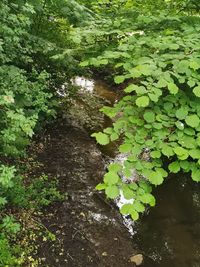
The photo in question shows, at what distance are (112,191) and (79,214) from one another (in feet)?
10.7

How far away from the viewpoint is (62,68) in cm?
817

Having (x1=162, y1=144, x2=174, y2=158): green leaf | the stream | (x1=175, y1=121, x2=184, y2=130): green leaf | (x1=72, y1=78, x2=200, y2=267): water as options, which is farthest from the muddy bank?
(x1=175, y1=121, x2=184, y2=130): green leaf

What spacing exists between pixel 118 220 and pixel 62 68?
3.49 metres

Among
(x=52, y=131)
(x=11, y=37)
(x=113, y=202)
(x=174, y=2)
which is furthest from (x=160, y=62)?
(x=52, y=131)

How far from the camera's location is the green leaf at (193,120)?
3307 millimetres

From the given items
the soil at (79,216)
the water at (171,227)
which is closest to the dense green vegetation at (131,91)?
the soil at (79,216)

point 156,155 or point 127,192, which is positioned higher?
point 156,155

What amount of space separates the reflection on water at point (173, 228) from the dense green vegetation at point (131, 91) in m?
1.75

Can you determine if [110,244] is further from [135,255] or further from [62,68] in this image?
[62,68]

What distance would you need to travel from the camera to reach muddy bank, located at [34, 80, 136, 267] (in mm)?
5484

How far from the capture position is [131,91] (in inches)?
134

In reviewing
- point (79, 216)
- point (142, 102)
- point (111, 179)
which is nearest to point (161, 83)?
point (142, 102)

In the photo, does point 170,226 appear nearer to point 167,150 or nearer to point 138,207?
point 167,150

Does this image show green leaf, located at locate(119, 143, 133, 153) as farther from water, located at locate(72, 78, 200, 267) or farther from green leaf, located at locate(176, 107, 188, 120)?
water, located at locate(72, 78, 200, 267)
